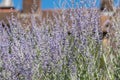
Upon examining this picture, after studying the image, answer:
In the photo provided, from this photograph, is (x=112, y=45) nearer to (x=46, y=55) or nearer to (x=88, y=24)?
(x=88, y=24)

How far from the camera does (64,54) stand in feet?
11.3

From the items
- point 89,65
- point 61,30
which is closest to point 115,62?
point 89,65

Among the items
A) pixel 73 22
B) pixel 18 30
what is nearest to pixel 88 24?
pixel 73 22

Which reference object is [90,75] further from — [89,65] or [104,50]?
[104,50]

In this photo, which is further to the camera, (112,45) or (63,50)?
(112,45)

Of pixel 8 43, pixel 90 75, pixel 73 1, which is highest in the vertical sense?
pixel 73 1

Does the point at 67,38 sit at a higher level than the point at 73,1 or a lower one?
lower

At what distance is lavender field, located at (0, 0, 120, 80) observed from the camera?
3.30 m

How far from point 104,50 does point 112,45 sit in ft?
0.58

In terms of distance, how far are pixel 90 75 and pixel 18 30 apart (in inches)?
32.1

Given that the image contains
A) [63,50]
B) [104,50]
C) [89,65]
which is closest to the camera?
[89,65]

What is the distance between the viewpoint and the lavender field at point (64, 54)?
3304 millimetres

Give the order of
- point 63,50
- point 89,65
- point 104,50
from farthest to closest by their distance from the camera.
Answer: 1. point 104,50
2. point 63,50
3. point 89,65

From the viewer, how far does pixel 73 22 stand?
353 cm
